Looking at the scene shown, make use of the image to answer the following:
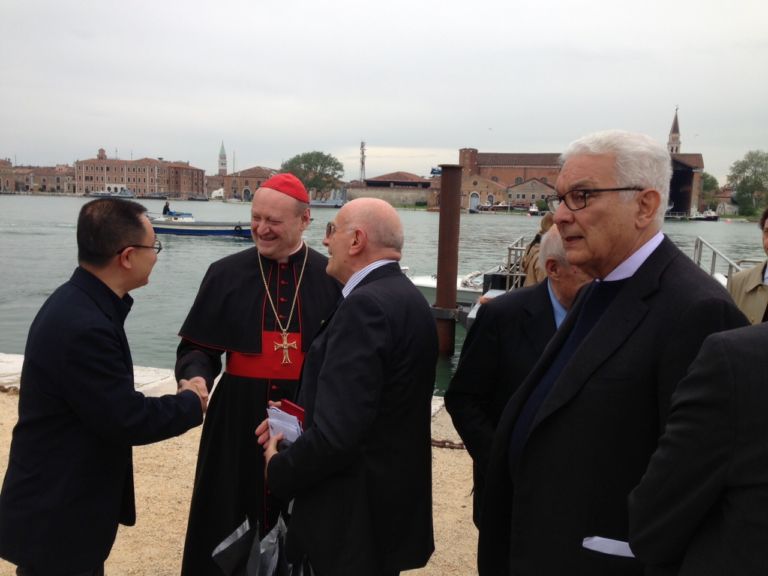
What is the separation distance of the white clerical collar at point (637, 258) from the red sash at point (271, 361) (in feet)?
5.71

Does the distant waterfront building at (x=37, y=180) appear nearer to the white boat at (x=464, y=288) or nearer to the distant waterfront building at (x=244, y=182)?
the distant waterfront building at (x=244, y=182)

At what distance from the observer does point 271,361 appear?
316 cm

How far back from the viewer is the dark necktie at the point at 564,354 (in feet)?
5.95

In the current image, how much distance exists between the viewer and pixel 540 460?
1748 mm

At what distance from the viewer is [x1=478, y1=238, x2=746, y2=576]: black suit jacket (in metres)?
1.57

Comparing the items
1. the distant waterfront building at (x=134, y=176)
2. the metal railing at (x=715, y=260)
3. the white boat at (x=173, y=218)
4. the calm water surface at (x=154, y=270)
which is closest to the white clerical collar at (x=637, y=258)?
the metal railing at (x=715, y=260)

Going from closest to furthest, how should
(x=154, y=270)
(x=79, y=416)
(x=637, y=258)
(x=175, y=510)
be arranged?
(x=637, y=258), (x=79, y=416), (x=175, y=510), (x=154, y=270)

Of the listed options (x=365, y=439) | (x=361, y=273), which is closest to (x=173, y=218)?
(x=361, y=273)

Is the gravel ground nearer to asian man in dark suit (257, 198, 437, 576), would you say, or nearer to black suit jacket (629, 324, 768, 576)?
asian man in dark suit (257, 198, 437, 576)

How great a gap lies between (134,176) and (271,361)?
15351 centimetres

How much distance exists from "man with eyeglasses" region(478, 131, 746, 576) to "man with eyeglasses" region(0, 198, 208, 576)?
4.31 feet

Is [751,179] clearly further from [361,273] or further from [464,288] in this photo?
[361,273]

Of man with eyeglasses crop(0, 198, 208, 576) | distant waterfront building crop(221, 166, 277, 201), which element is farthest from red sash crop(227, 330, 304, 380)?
distant waterfront building crop(221, 166, 277, 201)

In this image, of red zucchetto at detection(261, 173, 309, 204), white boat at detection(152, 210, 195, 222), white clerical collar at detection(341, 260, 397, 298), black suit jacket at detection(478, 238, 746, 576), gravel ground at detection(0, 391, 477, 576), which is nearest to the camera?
black suit jacket at detection(478, 238, 746, 576)
